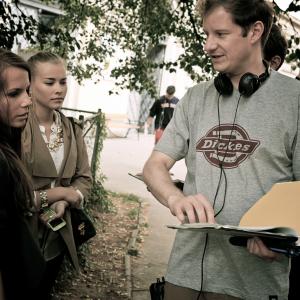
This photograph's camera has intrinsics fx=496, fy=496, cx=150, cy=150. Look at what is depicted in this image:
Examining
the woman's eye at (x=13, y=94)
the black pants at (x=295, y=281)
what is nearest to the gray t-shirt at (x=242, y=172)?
the black pants at (x=295, y=281)

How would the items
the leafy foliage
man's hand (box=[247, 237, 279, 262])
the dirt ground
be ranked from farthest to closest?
the leafy foliage < the dirt ground < man's hand (box=[247, 237, 279, 262])

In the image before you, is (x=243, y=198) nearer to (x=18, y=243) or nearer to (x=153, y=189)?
(x=153, y=189)

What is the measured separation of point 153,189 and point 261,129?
526mm

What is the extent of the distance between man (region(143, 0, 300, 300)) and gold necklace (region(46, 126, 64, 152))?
3.29 ft

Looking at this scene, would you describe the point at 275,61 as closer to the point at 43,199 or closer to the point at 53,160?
the point at 53,160

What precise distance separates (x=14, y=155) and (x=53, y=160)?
99 centimetres

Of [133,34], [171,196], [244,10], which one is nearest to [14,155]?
[171,196]

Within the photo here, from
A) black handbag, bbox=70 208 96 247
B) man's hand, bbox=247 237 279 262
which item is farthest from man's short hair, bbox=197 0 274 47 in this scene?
black handbag, bbox=70 208 96 247

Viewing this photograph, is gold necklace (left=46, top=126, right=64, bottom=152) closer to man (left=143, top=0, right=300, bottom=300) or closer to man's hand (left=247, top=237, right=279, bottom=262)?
man (left=143, top=0, right=300, bottom=300)

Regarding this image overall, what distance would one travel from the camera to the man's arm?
1.80 metres

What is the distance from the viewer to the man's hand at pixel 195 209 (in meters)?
1.79

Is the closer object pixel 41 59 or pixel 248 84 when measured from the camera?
pixel 248 84

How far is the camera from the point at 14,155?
2.00m

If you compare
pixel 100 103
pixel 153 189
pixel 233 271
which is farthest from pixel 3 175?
pixel 100 103
